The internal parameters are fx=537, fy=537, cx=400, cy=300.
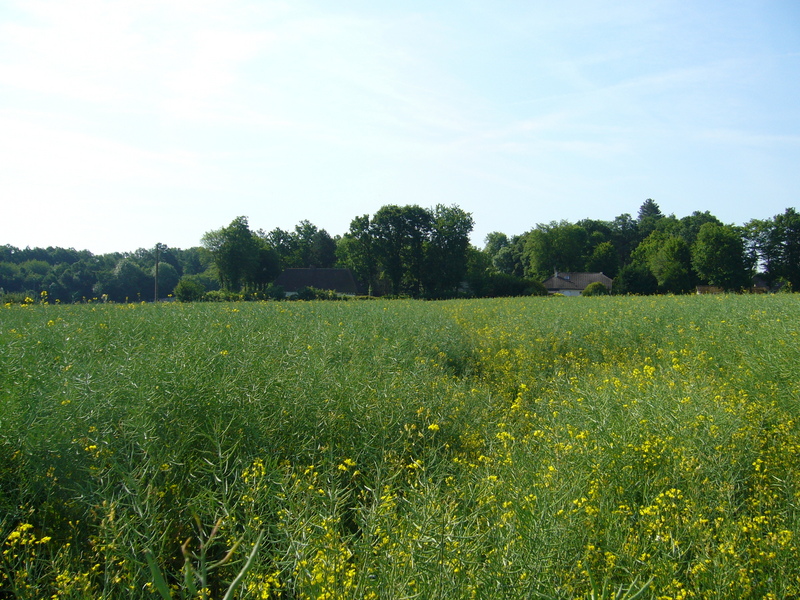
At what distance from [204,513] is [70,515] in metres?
0.91

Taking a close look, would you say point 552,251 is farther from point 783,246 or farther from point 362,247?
point 362,247

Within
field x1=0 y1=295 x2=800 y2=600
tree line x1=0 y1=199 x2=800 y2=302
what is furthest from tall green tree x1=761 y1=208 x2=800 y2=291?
field x1=0 y1=295 x2=800 y2=600

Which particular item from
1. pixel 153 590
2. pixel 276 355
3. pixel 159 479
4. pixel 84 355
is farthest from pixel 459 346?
pixel 153 590

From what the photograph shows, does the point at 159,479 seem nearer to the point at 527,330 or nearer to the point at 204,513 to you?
the point at 204,513

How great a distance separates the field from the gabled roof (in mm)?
66332

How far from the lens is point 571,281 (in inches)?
2884

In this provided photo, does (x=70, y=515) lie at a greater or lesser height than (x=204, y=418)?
lesser

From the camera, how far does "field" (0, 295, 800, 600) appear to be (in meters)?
2.88

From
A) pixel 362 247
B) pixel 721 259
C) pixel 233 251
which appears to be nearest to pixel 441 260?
pixel 362 247

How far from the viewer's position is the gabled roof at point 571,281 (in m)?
71.5

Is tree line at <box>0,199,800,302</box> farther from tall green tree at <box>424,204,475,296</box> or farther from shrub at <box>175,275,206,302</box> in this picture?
shrub at <box>175,275,206,302</box>

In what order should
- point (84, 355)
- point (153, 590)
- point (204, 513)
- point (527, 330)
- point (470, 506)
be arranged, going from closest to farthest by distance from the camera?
point (153, 590) → point (204, 513) → point (470, 506) → point (84, 355) → point (527, 330)

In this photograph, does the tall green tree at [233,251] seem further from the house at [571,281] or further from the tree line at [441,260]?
the house at [571,281]

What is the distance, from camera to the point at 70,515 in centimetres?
361
